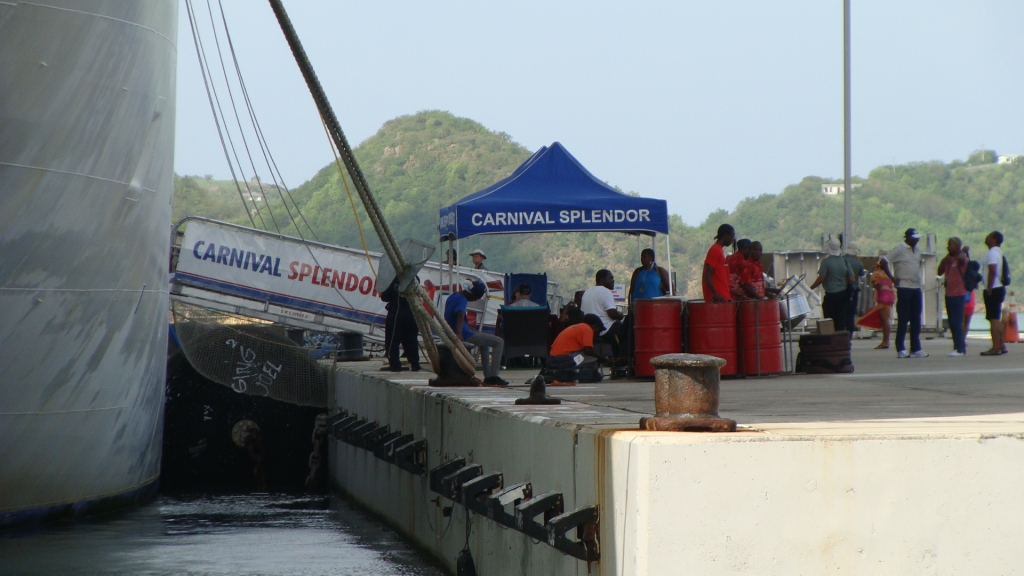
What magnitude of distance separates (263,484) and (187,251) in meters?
6.52

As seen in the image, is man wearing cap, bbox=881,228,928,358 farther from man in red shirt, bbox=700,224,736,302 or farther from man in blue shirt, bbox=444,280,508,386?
man in blue shirt, bbox=444,280,508,386

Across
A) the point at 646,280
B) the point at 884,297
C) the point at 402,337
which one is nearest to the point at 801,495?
the point at 402,337

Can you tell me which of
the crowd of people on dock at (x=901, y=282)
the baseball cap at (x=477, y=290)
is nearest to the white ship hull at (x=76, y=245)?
the baseball cap at (x=477, y=290)

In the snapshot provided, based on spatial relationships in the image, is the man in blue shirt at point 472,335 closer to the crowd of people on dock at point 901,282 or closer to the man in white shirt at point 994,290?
the crowd of people on dock at point 901,282

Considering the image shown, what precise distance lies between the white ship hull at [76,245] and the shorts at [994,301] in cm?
981

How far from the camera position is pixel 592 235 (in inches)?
4318

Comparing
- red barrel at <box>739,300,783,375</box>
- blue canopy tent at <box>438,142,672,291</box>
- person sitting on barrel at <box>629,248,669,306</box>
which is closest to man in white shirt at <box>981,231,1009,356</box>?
blue canopy tent at <box>438,142,672,291</box>

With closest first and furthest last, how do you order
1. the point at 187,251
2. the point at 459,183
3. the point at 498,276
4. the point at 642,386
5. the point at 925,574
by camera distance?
the point at 925,574 → the point at 642,386 → the point at 187,251 → the point at 498,276 → the point at 459,183

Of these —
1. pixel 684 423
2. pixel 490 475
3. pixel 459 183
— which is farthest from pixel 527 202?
pixel 459 183

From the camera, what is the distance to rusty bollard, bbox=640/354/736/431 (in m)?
4.78

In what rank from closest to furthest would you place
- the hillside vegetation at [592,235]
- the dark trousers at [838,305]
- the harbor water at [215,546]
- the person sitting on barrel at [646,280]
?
the harbor water at [215,546] < the person sitting on barrel at [646,280] < the dark trousers at [838,305] < the hillside vegetation at [592,235]

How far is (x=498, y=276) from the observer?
2244 cm

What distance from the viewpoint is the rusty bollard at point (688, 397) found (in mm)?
4777

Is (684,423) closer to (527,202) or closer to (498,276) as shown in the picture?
(527,202)
